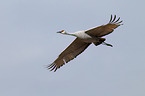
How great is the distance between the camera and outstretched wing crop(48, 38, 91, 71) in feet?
102

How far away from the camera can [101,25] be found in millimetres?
28250

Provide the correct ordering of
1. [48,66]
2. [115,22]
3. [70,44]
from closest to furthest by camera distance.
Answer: [115,22] → [70,44] → [48,66]

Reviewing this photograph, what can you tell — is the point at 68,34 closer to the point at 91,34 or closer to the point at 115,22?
the point at 91,34

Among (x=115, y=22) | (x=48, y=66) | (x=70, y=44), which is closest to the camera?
(x=115, y=22)

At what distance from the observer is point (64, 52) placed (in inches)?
1245

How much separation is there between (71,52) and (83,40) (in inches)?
110

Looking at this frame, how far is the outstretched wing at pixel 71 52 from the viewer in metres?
31.0

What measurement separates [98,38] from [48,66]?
19.0 ft

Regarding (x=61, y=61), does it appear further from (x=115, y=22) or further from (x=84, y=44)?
(x=115, y=22)

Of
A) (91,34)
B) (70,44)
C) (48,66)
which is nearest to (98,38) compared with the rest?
(91,34)

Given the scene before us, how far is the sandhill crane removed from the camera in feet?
93.4

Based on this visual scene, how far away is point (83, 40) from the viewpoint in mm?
29078

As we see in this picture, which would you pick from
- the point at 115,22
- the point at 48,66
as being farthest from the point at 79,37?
the point at 48,66

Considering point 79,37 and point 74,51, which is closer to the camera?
point 79,37
